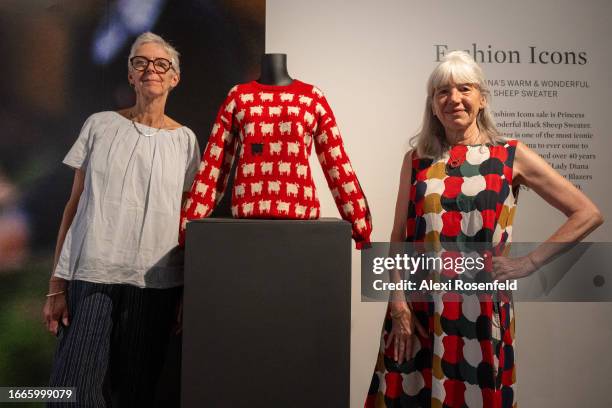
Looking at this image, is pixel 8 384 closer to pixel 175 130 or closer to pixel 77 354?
pixel 77 354

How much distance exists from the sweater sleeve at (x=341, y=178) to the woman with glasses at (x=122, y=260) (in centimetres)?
58

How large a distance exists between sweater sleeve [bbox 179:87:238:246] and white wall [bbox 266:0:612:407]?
68 cm

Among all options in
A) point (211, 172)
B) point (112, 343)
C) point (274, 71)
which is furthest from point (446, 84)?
point (112, 343)

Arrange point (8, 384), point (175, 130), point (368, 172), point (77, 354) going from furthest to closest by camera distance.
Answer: point (368, 172), point (8, 384), point (175, 130), point (77, 354)

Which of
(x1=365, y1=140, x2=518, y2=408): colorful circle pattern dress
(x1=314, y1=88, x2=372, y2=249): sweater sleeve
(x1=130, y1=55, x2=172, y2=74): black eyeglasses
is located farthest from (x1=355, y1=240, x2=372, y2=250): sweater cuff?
(x1=130, y1=55, x2=172, y2=74): black eyeglasses

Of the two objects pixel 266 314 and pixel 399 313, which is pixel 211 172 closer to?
pixel 266 314

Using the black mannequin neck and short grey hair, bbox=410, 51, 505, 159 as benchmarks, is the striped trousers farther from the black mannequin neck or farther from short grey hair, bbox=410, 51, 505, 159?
short grey hair, bbox=410, 51, 505, 159

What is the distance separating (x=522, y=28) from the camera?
8.55 feet

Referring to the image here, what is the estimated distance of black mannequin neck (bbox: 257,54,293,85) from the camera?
6.52ft

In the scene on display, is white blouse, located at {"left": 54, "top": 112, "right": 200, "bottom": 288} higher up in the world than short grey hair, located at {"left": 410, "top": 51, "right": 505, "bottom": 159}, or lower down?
lower down

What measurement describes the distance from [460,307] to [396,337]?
0.80 ft

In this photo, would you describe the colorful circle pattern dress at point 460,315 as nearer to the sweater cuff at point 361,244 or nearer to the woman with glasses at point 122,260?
the sweater cuff at point 361,244

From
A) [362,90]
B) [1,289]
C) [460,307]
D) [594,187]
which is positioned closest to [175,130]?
[362,90]

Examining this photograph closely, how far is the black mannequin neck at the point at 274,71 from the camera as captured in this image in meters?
1.99
